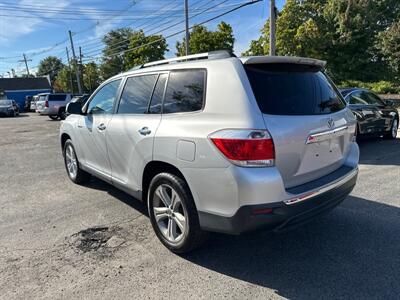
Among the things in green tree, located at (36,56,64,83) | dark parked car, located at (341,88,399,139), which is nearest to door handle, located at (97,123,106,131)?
dark parked car, located at (341,88,399,139)

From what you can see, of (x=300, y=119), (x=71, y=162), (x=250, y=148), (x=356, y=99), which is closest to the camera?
(x=250, y=148)

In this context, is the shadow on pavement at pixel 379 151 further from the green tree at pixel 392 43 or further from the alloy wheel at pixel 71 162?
the green tree at pixel 392 43

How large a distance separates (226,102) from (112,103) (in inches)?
83.8

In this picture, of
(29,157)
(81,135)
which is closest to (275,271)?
(81,135)

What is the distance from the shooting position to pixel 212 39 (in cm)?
3909

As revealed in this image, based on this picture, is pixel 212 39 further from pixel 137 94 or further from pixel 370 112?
pixel 137 94

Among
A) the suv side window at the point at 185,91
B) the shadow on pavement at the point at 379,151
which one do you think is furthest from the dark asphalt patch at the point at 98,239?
the shadow on pavement at the point at 379,151

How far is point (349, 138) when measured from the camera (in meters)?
3.61

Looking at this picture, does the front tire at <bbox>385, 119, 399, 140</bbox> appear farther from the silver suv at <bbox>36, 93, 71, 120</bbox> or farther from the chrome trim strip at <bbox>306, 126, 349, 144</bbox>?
the silver suv at <bbox>36, 93, 71, 120</bbox>

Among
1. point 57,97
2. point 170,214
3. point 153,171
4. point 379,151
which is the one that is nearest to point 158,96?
point 153,171

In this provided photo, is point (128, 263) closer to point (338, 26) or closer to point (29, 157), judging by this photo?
point (29, 157)

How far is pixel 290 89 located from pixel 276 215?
116 centimetres

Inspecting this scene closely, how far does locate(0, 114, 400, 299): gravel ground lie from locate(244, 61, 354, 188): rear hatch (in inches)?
28.6

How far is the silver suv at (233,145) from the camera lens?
267cm
